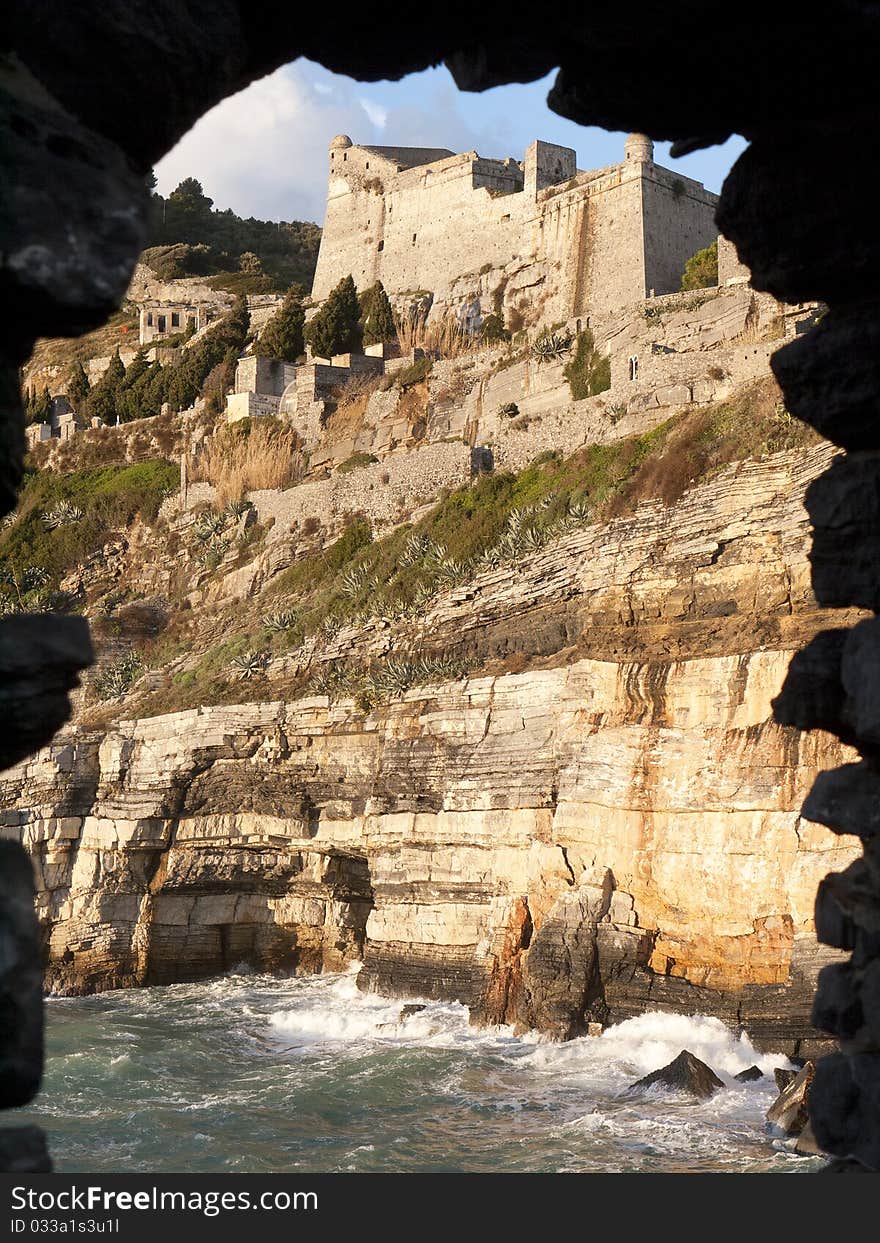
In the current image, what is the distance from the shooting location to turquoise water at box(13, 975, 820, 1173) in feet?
55.7

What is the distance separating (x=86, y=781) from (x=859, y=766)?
91.9ft

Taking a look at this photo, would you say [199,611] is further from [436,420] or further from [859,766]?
[859,766]

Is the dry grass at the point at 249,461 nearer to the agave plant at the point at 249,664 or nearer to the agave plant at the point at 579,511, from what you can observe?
the agave plant at the point at 249,664

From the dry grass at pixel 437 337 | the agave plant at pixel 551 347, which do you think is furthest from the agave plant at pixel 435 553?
the dry grass at pixel 437 337

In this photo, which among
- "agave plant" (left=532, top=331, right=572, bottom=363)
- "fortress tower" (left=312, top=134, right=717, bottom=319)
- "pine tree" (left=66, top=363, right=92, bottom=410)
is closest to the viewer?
"agave plant" (left=532, top=331, right=572, bottom=363)

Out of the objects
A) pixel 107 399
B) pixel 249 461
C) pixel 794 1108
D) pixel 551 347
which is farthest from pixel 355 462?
pixel 794 1108

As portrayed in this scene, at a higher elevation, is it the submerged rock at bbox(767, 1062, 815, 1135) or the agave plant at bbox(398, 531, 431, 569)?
the agave plant at bbox(398, 531, 431, 569)

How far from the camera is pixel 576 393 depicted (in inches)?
1652

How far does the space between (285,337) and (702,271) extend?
17.7 metres

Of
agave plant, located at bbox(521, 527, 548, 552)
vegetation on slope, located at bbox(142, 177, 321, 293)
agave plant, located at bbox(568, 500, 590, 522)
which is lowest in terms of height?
agave plant, located at bbox(521, 527, 548, 552)

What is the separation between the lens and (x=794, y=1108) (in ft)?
54.8

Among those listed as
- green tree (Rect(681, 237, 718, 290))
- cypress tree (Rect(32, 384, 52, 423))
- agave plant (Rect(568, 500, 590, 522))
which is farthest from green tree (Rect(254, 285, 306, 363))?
agave plant (Rect(568, 500, 590, 522))

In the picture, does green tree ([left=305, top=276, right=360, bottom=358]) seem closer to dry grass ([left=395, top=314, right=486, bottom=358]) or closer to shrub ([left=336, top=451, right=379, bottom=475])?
dry grass ([left=395, top=314, right=486, bottom=358])

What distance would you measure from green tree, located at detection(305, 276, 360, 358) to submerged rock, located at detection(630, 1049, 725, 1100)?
41.0 metres
